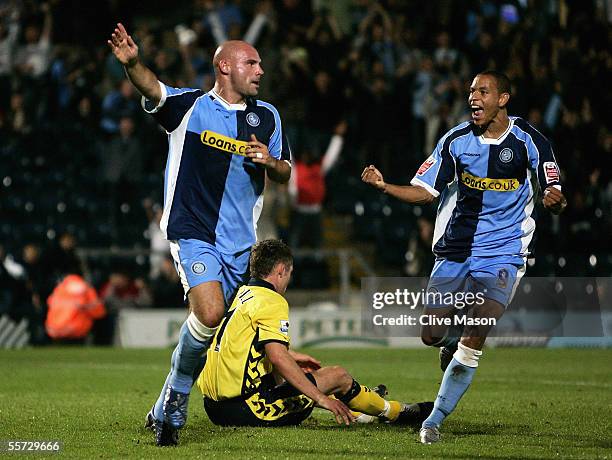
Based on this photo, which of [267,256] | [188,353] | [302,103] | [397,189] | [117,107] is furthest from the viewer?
[302,103]

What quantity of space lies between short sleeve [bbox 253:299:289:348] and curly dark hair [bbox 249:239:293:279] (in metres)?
0.24

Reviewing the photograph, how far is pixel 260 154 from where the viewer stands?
7.23m

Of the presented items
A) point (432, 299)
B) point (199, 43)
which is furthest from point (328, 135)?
point (432, 299)

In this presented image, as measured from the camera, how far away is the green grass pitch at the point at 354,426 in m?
6.99

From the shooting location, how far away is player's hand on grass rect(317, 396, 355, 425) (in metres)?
6.52

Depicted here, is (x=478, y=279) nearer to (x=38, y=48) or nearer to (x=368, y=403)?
(x=368, y=403)

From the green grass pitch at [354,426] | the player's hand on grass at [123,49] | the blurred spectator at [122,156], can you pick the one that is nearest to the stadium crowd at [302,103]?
the blurred spectator at [122,156]

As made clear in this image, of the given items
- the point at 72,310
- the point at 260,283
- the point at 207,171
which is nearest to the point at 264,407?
the point at 260,283

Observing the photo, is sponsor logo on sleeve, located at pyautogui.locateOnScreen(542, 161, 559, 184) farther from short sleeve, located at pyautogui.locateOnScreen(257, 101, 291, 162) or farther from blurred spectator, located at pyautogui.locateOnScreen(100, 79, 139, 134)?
blurred spectator, located at pyautogui.locateOnScreen(100, 79, 139, 134)

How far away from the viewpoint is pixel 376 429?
8.15 metres

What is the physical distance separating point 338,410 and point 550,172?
8.64 ft

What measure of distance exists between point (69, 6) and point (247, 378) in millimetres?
14620

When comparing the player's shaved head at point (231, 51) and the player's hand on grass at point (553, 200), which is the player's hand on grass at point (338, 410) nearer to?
the player's hand on grass at point (553, 200)

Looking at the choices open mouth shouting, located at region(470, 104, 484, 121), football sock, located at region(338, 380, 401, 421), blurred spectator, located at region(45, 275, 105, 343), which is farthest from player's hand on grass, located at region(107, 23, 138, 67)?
blurred spectator, located at region(45, 275, 105, 343)
